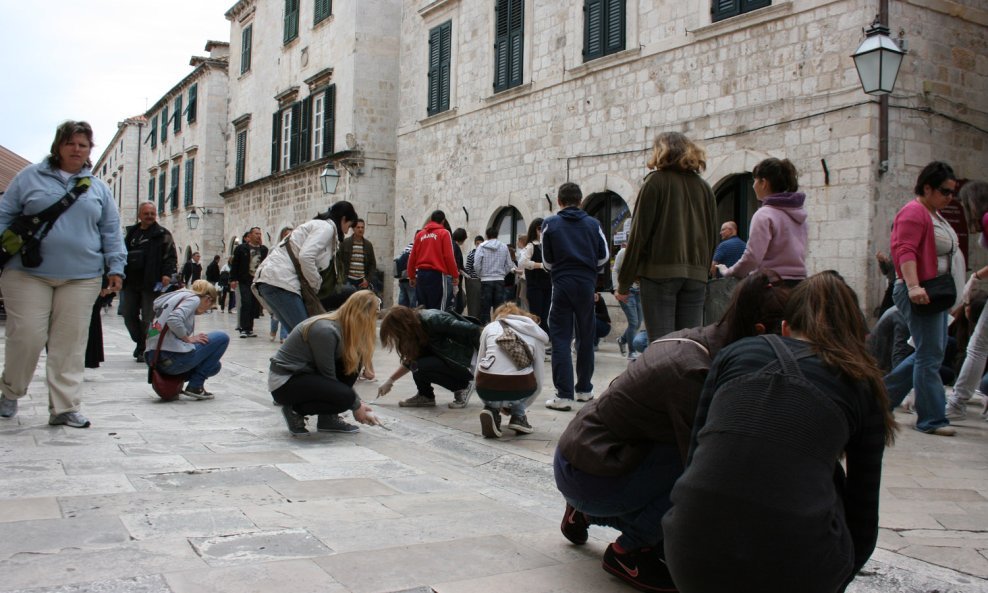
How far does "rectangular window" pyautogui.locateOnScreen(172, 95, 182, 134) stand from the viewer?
39500 millimetres

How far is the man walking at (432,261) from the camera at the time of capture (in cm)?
1052

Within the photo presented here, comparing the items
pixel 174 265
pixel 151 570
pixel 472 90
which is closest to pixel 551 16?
pixel 472 90

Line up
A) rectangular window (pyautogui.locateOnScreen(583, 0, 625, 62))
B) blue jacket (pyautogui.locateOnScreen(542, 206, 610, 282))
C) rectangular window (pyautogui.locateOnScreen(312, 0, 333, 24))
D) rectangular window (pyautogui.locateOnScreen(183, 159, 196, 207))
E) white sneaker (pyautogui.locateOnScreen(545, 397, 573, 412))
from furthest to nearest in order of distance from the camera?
rectangular window (pyautogui.locateOnScreen(183, 159, 196, 207)) → rectangular window (pyautogui.locateOnScreen(312, 0, 333, 24)) → rectangular window (pyautogui.locateOnScreen(583, 0, 625, 62)) → blue jacket (pyautogui.locateOnScreen(542, 206, 610, 282)) → white sneaker (pyautogui.locateOnScreen(545, 397, 573, 412))

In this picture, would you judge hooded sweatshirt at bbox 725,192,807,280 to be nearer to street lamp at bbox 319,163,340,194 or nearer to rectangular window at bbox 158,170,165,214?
street lamp at bbox 319,163,340,194

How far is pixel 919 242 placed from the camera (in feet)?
18.7

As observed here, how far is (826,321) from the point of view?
2258mm

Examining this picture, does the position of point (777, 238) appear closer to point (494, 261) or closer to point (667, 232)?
point (667, 232)

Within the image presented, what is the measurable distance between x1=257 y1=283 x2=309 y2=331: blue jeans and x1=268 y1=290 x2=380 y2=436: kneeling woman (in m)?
1.71

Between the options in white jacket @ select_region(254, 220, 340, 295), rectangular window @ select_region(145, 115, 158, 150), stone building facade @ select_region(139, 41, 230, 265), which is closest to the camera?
white jacket @ select_region(254, 220, 340, 295)

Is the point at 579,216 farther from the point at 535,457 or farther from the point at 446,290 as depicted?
the point at 446,290

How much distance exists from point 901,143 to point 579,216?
5.41 meters

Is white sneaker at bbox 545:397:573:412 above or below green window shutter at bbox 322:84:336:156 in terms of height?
below

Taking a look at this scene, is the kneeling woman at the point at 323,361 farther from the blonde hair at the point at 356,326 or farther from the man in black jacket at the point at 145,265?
the man in black jacket at the point at 145,265

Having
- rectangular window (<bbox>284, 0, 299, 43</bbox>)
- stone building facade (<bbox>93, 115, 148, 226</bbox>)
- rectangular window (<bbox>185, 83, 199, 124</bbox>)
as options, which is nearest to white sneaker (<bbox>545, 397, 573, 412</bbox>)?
rectangular window (<bbox>284, 0, 299, 43</bbox>)
